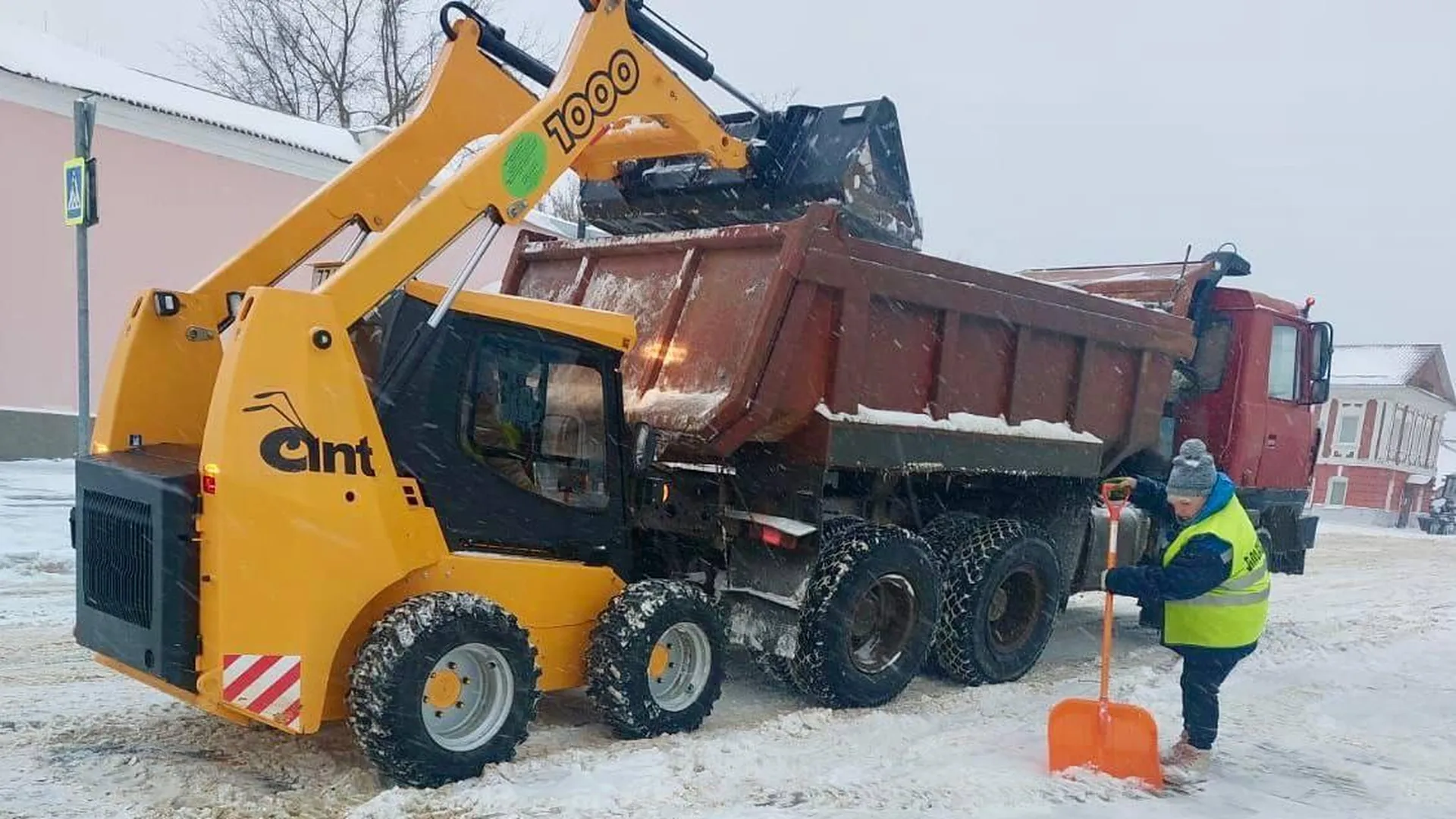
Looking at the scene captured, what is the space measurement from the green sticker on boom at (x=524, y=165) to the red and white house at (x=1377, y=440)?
36.9m

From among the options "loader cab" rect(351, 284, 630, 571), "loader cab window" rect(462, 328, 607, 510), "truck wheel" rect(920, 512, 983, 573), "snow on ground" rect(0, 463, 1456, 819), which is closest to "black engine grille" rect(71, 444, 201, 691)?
"snow on ground" rect(0, 463, 1456, 819)

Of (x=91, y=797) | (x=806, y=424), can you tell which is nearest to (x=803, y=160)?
(x=806, y=424)

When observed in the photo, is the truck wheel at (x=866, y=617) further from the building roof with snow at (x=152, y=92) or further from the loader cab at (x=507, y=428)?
the building roof with snow at (x=152, y=92)

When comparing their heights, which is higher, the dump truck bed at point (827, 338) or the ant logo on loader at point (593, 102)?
the ant logo on loader at point (593, 102)

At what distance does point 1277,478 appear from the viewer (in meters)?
9.05

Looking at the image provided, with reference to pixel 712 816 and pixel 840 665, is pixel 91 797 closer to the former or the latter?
pixel 712 816

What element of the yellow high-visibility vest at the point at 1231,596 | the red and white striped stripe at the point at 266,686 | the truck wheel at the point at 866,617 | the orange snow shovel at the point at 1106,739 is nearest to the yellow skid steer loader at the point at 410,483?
the red and white striped stripe at the point at 266,686

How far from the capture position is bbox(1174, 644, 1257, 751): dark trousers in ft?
16.5

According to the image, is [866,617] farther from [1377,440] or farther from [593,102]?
[1377,440]

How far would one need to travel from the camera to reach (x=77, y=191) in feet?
26.0

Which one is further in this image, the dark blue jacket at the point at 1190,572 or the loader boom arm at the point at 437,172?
the dark blue jacket at the point at 1190,572

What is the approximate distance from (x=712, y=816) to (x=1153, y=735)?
199cm

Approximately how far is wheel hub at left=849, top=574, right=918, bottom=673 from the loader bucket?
1.99 meters

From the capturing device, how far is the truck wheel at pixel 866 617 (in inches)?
222
